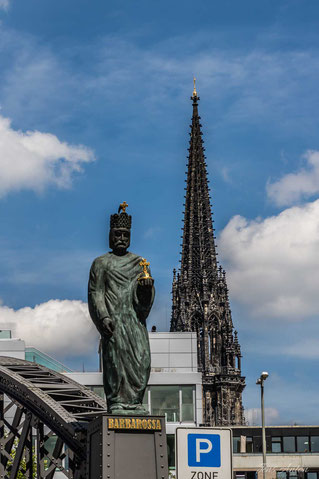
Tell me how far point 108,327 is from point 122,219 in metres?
2.15

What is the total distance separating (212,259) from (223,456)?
144 m

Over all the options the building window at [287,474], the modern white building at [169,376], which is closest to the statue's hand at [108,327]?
the modern white building at [169,376]

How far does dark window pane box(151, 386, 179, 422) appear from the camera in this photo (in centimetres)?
5419

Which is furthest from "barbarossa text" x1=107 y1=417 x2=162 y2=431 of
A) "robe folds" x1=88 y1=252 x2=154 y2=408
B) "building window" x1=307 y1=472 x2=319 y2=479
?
"building window" x1=307 y1=472 x2=319 y2=479

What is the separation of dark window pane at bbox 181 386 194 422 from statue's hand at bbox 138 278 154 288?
3637 cm

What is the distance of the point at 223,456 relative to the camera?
36.5ft

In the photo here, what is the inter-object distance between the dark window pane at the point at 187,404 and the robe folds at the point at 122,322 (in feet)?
117

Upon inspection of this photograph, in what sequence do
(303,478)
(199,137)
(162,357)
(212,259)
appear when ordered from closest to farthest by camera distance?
(162,357)
(303,478)
(212,259)
(199,137)

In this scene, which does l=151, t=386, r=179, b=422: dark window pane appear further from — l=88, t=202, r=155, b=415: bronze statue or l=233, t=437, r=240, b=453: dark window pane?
l=233, t=437, r=240, b=453: dark window pane

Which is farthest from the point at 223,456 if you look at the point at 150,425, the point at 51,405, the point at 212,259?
the point at 212,259

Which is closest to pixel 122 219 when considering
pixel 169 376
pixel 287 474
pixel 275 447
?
pixel 169 376

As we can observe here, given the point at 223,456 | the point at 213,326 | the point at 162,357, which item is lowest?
the point at 223,456

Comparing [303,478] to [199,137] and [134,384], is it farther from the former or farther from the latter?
[199,137]

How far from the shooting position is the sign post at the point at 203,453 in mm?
11023
